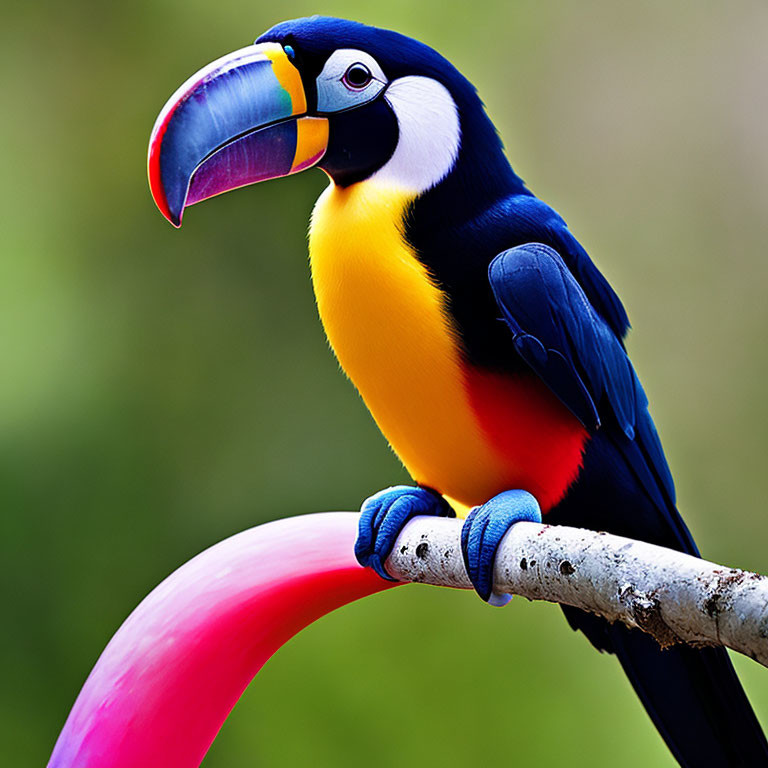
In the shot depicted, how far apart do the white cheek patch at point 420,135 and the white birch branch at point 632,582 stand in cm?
23

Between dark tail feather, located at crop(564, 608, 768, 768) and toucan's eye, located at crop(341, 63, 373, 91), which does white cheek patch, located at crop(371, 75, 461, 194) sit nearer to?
toucan's eye, located at crop(341, 63, 373, 91)

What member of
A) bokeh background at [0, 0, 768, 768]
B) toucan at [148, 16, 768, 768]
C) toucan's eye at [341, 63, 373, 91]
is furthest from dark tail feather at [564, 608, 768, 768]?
bokeh background at [0, 0, 768, 768]

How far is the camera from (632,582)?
18.4 inches

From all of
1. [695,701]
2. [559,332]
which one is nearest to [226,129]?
[559,332]

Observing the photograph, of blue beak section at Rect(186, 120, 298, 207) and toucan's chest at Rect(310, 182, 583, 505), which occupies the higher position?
blue beak section at Rect(186, 120, 298, 207)

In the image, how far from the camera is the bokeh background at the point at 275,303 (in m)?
1.47

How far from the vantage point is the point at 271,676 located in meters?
1.45

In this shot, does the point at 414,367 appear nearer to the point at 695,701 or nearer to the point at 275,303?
the point at 695,701

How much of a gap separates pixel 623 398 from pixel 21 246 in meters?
1.16

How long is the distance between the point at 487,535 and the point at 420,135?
0.85ft

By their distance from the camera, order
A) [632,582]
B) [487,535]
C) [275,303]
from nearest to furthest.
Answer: [632,582] → [487,535] → [275,303]

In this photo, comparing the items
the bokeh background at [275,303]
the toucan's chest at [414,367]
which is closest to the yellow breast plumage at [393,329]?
the toucan's chest at [414,367]

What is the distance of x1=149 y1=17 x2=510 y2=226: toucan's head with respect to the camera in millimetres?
617

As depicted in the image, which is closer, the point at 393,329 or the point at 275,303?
the point at 393,329
